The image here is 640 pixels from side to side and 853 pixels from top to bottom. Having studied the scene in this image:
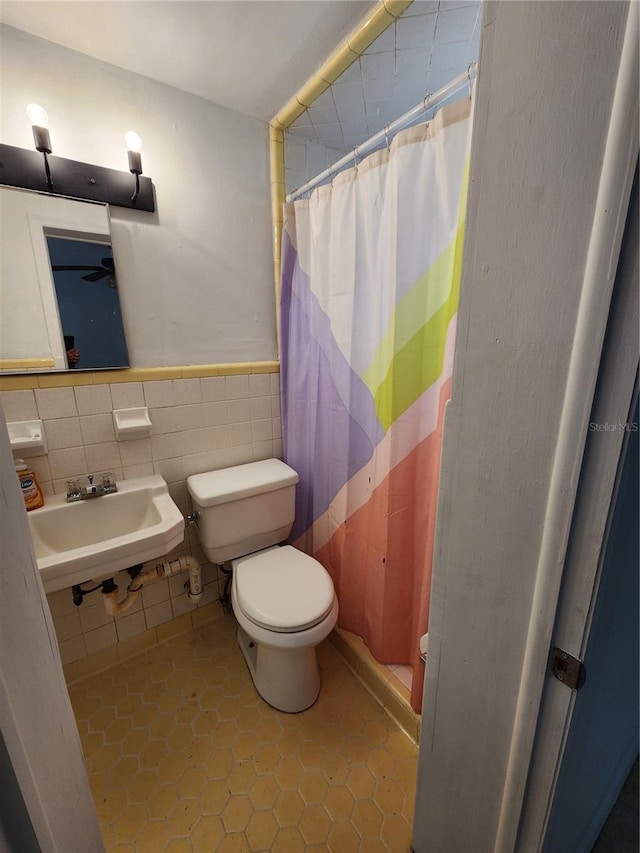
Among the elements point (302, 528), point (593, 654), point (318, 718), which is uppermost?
point (593, 654)

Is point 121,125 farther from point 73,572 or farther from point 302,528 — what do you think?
point 302,528

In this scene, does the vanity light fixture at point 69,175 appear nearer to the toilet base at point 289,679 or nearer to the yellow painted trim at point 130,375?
the yellow painted trim at point 130,375

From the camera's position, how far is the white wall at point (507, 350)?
38cm

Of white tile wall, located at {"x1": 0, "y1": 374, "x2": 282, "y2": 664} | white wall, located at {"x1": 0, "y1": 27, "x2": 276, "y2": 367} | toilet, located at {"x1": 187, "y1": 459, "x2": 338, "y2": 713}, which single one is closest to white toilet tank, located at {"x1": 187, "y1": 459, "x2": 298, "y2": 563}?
toilet, located at {"x1": 187, "y1": 459, "x2": 338, "y2": 713}

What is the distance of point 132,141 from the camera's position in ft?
3.77

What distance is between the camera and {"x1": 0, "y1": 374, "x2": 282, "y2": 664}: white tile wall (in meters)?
1.18

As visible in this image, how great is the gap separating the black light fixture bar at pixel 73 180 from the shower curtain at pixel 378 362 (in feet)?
1.83

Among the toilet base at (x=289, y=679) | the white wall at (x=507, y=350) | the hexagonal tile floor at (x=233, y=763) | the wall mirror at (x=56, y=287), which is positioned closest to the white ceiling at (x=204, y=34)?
the wall mirror at (x=56, y=287)

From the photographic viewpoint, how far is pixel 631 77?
12.8 inches

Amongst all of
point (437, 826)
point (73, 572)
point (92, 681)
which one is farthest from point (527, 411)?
point (92, 681)

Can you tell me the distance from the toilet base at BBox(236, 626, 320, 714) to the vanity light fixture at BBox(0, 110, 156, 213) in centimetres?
167

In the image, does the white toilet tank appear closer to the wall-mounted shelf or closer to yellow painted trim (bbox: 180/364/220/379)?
the wall-mounted shelf

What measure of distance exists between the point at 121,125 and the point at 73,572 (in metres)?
1.45

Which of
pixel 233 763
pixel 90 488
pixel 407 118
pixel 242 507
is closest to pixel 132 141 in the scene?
pixel 407 118
